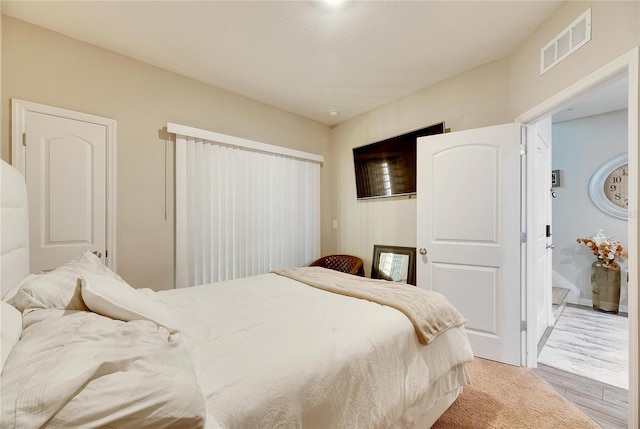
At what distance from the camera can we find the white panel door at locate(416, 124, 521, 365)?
2396mm

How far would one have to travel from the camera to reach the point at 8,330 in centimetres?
83

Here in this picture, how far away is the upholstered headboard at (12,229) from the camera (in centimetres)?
138

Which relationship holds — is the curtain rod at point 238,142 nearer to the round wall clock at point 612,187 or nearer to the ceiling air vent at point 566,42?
the ceiling air vent at point 566,42

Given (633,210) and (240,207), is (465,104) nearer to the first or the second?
(633,210)

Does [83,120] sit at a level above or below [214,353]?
above

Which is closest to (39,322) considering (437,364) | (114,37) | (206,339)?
(206,339)

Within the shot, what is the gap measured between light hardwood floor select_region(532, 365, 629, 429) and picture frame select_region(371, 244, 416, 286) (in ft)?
4.47

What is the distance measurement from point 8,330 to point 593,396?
128 inches

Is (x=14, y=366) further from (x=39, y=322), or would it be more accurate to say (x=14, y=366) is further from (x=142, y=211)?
(x=142, y=211)

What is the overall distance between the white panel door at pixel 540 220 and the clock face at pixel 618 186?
4.87ft

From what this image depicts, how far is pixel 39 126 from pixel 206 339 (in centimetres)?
226

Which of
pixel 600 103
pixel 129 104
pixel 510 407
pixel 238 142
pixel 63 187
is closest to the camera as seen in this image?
pixel 510 407

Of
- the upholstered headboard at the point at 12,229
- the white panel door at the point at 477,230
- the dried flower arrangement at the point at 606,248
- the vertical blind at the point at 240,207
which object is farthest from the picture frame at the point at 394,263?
the upholstered headboard at the point at 12,229

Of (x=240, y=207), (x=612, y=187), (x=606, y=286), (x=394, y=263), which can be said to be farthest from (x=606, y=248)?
(x=240, y=207)
